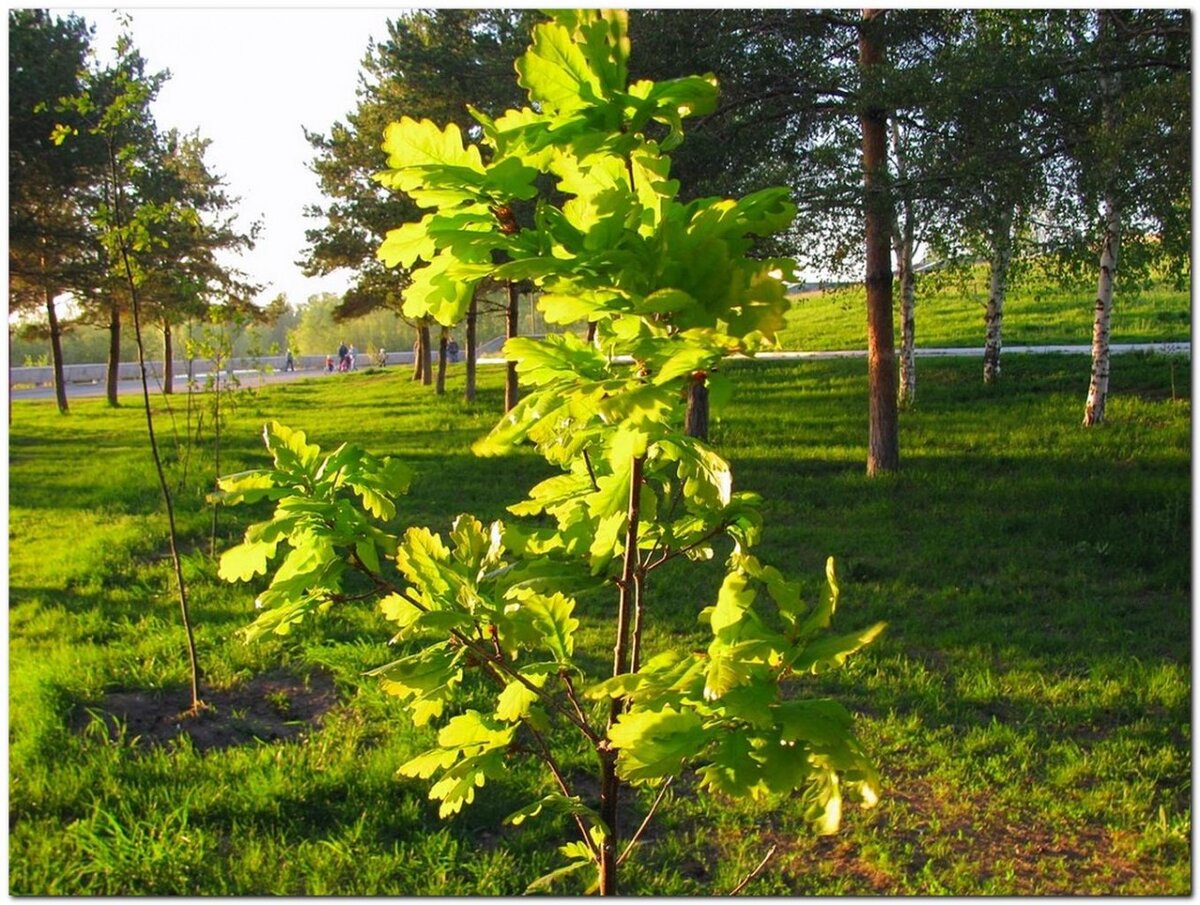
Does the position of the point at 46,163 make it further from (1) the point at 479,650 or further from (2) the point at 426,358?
(1) the point at 479,650

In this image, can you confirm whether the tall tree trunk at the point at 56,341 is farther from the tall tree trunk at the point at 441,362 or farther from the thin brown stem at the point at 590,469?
the thin brown stem at the point at 590,469

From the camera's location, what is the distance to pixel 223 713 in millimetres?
4277

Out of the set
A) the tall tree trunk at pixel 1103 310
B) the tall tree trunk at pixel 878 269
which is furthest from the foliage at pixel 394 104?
the tall tree trunk at pixel 1103 310

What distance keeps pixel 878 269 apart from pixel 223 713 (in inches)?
258

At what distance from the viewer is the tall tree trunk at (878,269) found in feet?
25.6

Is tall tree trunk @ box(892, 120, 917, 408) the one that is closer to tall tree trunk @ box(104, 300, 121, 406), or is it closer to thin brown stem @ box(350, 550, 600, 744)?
thin brown stem @ box(350, 550, 600, 744)

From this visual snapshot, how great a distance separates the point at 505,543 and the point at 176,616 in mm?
4635

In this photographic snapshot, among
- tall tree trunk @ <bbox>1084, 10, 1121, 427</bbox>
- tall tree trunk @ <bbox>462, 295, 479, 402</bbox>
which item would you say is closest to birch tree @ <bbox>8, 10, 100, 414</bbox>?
tall tree trunk @ <bbox>462, 295, 479, 402</bbox>

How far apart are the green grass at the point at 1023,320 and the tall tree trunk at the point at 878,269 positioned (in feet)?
22.1

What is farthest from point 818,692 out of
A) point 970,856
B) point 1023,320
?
point 1023,320

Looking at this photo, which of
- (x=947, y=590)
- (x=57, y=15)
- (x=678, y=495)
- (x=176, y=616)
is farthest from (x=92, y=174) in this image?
(x=678, y=495)

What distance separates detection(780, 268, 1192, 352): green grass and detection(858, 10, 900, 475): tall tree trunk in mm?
6734

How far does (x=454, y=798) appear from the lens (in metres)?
1.65

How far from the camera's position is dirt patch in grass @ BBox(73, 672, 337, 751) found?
13.2 feet
